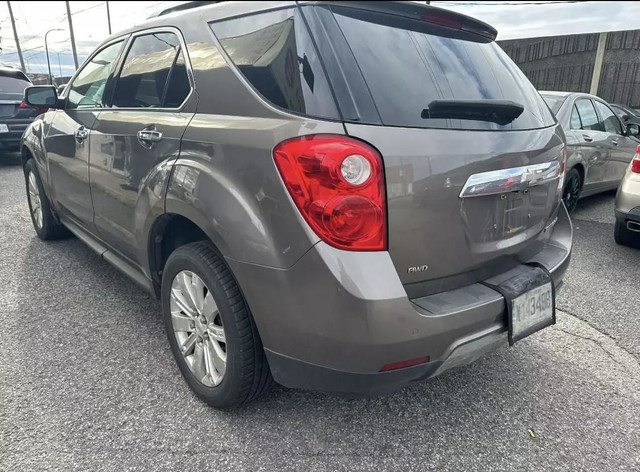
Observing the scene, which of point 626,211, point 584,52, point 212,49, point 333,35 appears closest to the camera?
point 333,35

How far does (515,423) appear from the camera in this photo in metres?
2.13

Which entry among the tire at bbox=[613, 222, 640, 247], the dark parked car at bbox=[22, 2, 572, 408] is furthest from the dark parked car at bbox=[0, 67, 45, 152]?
the tire at bbox=[613, 222, 640, 247]

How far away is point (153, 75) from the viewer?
2.48m

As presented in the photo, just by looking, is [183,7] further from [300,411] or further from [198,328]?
[300,411]

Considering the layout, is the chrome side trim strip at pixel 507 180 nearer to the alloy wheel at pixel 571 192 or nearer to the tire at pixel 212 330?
the tire at pixel 212 330

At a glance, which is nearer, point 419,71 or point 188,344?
point 419,71

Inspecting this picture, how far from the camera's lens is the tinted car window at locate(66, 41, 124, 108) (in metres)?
3.01

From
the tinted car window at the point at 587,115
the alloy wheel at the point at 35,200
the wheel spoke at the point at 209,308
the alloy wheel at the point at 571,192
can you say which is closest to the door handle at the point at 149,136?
the wheel spoke at the point at 209,308

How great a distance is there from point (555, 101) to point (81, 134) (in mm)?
4843

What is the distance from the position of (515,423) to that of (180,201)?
1.75 meters

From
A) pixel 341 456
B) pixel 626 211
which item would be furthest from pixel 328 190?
pixel 626 211

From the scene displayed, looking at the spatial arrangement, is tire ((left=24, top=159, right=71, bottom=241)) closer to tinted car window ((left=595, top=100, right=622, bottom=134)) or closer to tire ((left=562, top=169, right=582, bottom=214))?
tire ((left=562, top=169, right=582, bottom=214))

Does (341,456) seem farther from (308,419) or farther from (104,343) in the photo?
(104,343)

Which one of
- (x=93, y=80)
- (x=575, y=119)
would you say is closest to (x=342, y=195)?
(x=93, y=80)
